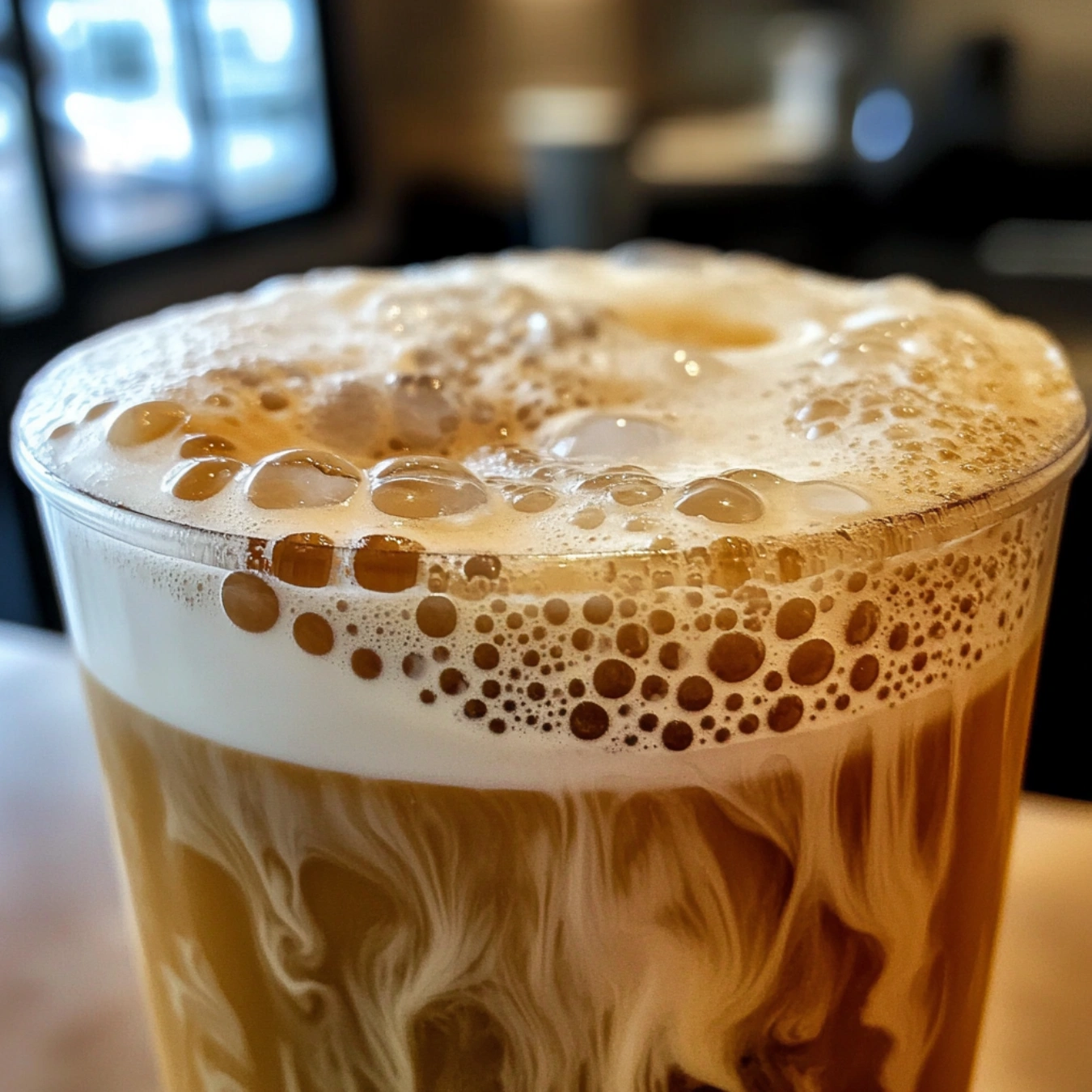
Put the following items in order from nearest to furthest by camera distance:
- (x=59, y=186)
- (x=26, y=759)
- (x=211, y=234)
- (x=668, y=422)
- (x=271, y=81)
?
1. (x=668, y=422)
2. (x=26, y=759)
3. (x=59, y=186)
4. (x=211, y=234)
5. (x=271, y=81)

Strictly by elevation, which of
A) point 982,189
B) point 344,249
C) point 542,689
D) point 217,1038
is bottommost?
point 344,249

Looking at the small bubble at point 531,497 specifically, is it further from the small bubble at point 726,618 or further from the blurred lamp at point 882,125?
the blurred lamp at point 882,125

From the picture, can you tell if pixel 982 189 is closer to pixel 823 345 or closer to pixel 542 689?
pixel 823 345

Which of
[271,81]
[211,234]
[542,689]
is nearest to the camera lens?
[542,689]

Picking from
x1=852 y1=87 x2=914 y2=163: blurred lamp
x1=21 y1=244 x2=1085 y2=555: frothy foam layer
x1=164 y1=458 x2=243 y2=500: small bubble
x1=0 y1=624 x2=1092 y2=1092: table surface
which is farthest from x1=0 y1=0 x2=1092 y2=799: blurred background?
x1=164 y1=458 x2=243 y2=500: small bubble

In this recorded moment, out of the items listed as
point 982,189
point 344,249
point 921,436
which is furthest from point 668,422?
point 344,249

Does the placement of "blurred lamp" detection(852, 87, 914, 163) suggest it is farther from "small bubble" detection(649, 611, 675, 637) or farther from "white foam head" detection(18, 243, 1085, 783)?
"small bubble" detection(649, 611, 675, 637)

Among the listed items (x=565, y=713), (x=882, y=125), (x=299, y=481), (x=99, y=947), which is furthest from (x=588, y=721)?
(x=882, y=125)
